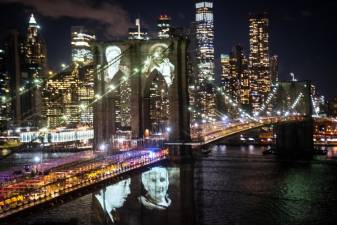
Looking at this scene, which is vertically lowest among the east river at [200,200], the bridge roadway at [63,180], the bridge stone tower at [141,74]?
the east river at [200,200]

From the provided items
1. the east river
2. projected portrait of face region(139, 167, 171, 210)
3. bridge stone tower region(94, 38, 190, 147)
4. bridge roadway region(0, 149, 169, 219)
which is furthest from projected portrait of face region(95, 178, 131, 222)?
bridge stone tower region(94, 38, 190, 147)

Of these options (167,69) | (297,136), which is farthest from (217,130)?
(297,136)

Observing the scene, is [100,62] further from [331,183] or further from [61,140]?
[61,140]

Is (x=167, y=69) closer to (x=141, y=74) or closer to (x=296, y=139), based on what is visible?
(x=141, y=74)

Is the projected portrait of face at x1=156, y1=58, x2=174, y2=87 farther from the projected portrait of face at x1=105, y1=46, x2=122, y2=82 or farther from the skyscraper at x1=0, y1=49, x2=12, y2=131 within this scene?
the skyscraper at x1=0, y1=49, x2=12, y2=131

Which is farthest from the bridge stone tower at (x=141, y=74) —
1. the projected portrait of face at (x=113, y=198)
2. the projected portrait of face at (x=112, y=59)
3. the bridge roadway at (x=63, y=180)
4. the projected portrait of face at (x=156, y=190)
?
the projected portrait of face at (x=113, y=198)

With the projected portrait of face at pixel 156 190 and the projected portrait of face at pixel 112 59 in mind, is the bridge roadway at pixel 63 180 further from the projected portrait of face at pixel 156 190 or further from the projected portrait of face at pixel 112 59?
the projected portrait of face at pixel 112 59
